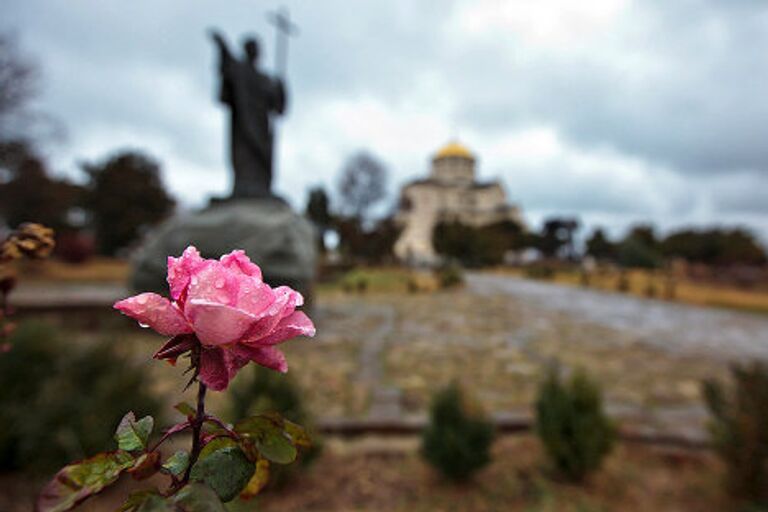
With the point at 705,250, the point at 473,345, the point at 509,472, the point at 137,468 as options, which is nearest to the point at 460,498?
the point at 509,472

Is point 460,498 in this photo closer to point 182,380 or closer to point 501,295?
point 182,380

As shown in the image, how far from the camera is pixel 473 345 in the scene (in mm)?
5199

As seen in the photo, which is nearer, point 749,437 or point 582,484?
point 749,437

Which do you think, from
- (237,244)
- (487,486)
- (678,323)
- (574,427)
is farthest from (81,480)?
(678,323)

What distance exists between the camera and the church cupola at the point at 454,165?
51.0 metres

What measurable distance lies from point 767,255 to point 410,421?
3120 centimetres

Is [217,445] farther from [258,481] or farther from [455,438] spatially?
[455,438]

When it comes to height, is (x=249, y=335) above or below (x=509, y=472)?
above

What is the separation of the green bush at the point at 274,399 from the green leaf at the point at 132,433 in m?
1.85

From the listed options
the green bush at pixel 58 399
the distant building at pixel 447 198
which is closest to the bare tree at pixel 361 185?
the distant building at pixel 447 198

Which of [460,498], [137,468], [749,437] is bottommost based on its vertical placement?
[460,498]

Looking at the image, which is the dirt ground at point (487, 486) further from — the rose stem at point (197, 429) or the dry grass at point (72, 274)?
the dry grass at point (72, 274)

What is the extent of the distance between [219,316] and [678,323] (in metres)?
9.00

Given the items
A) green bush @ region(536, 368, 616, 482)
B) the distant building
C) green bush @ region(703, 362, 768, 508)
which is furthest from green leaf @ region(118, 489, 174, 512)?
the distant building
